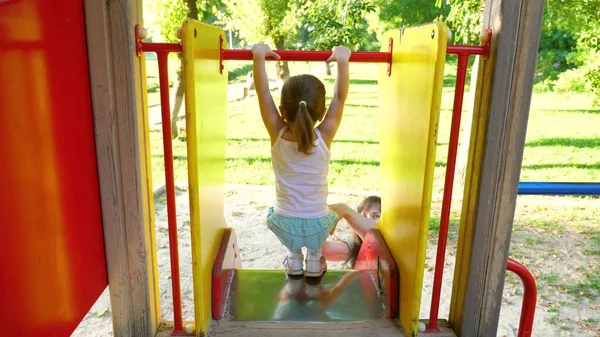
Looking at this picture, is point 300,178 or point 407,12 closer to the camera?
point 300,178

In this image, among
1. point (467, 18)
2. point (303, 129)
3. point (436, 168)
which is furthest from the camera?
point (436, 168)

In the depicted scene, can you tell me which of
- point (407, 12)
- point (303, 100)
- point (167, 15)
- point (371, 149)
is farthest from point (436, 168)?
point (407, 12)

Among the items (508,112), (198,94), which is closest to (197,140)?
(198,94)

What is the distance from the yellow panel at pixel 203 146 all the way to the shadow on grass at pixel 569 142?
28.3 ft

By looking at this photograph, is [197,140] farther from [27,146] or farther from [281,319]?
[281,319]

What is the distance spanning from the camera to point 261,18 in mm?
12008

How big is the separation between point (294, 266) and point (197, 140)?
93cm

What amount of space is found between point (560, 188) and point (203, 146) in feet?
4.60

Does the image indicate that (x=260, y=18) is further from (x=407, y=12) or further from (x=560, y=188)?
(x=560, y=188)

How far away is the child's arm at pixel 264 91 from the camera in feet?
6.54

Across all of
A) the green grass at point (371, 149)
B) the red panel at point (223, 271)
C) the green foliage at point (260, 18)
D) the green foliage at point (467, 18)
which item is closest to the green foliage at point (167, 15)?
the green grass at point (371, 149)

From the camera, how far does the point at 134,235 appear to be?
188cm

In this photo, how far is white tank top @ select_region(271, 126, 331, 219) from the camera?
231cm

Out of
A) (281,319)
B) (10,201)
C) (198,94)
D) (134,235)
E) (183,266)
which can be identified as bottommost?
(183,266)
